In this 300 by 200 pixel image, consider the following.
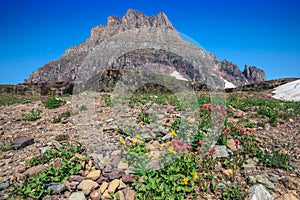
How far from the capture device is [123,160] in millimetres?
5160

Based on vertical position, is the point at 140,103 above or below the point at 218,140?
above

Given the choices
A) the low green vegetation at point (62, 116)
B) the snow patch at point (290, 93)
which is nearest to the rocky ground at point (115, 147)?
the low green vegetation at point (62, 116)

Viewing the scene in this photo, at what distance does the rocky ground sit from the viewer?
451cm

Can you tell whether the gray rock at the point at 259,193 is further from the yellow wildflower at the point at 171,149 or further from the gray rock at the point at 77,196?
the gray rock at the point at 77,196

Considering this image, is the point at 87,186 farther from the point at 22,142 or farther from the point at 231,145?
the point at 231,145

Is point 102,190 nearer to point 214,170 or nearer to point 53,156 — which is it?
point 53,156

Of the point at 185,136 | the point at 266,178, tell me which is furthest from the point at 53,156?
the point at 266,178

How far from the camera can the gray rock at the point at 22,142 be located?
240 inches

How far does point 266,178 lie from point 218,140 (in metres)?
1.66

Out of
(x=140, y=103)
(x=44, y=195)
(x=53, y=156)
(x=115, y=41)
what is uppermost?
(x=115, y=41)

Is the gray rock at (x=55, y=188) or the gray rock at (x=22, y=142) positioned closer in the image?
the gray rock at (x=55, y=188)

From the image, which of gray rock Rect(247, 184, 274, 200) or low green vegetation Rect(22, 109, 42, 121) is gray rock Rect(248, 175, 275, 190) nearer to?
gray rock Rect(247, 184, 274, 200)

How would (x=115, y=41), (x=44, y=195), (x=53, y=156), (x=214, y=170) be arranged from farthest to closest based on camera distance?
(x=115, y=41) → (x=53, y=156) → (x=214, y=170) → (x=44, y=195)

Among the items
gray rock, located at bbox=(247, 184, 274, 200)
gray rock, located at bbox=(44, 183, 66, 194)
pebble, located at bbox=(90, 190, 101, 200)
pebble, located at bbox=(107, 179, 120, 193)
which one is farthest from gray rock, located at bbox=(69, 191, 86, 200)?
gray rock, located at bbox=(247, 184, 274, 200)
